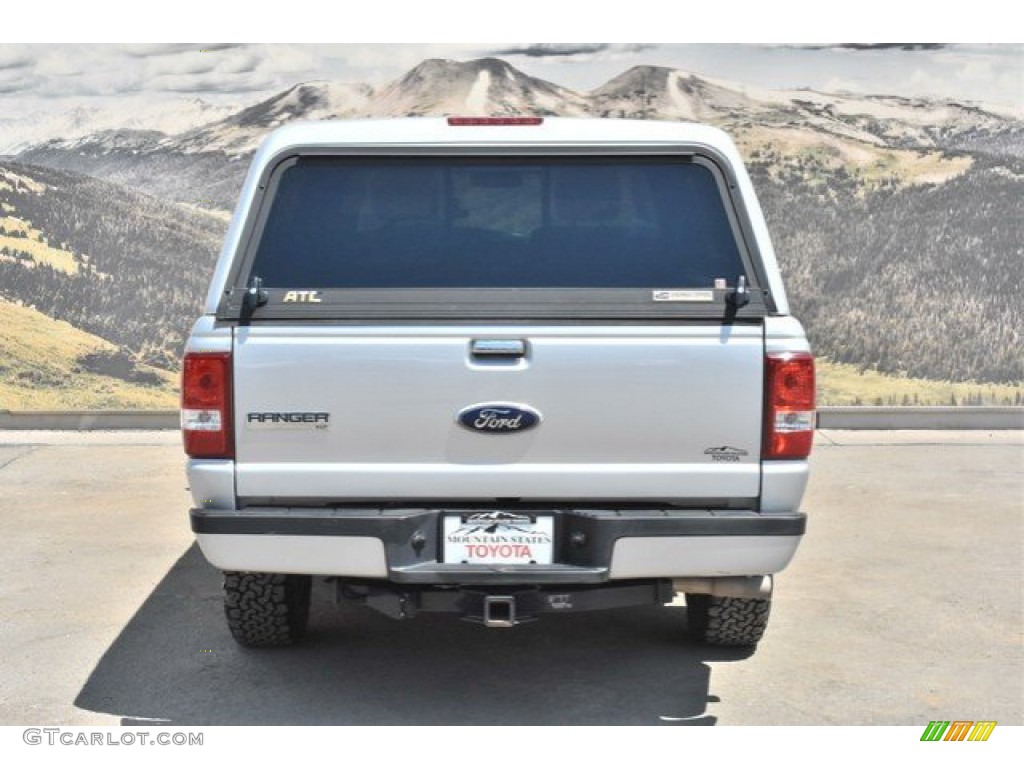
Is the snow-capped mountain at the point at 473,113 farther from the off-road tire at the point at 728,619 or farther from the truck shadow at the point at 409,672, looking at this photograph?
the off-road tire at the point at 728,619

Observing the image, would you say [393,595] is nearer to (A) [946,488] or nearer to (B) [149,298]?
(A) [946,488]

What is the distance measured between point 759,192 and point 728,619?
27.6 feet

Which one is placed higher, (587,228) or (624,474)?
(587,228)

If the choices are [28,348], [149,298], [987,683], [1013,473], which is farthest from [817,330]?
[987,683]

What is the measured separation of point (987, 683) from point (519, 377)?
232cm

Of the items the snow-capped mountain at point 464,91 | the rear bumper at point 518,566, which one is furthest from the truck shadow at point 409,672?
the snow-capped mountain at point 464,91

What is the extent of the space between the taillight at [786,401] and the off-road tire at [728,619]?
1.06 meters

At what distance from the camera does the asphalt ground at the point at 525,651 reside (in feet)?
16.9

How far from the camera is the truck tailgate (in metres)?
4.66

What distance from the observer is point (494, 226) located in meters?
5.06

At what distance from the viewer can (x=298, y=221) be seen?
4.97 metres

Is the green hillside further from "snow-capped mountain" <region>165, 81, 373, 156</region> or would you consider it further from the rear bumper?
the rear bumper

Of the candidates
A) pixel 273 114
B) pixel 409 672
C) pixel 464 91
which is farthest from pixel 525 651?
pixel 273 114

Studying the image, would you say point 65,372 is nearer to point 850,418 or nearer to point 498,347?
point 850,418
